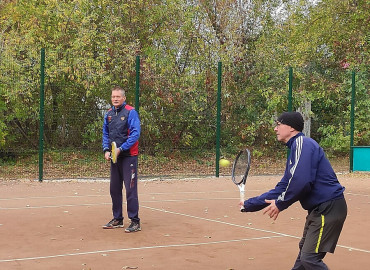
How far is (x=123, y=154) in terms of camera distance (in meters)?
8.03

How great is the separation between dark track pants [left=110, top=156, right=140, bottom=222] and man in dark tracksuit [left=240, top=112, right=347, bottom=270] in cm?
341

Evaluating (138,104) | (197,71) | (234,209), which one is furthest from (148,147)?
(234,209)

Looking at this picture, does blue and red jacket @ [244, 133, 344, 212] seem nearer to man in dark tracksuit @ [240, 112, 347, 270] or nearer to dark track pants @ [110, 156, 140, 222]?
man in dark tracksuit @ [240, 112, 347, 270]

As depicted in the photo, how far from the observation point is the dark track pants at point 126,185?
312 inches

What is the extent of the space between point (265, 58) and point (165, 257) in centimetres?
1282

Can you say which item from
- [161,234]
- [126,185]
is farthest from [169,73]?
[161,234]

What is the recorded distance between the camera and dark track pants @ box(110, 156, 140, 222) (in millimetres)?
7922

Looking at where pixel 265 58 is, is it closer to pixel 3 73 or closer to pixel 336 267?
pixel 3 73

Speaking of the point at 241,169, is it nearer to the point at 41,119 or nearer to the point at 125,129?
the point at 125,129

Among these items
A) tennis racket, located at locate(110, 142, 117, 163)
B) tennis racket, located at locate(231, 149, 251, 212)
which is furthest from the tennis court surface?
tennis racket, located at locate(231, 149, 251, 212)

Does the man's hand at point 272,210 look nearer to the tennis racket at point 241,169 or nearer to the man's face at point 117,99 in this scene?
the tennis racket at point 241,169

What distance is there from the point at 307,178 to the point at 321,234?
1.46ft

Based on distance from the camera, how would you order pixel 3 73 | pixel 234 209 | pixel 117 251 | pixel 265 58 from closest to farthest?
pixel 117 251, pixel 234 209, pixel 3 73, pixel 265 58

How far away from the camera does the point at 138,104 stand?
14500mm
